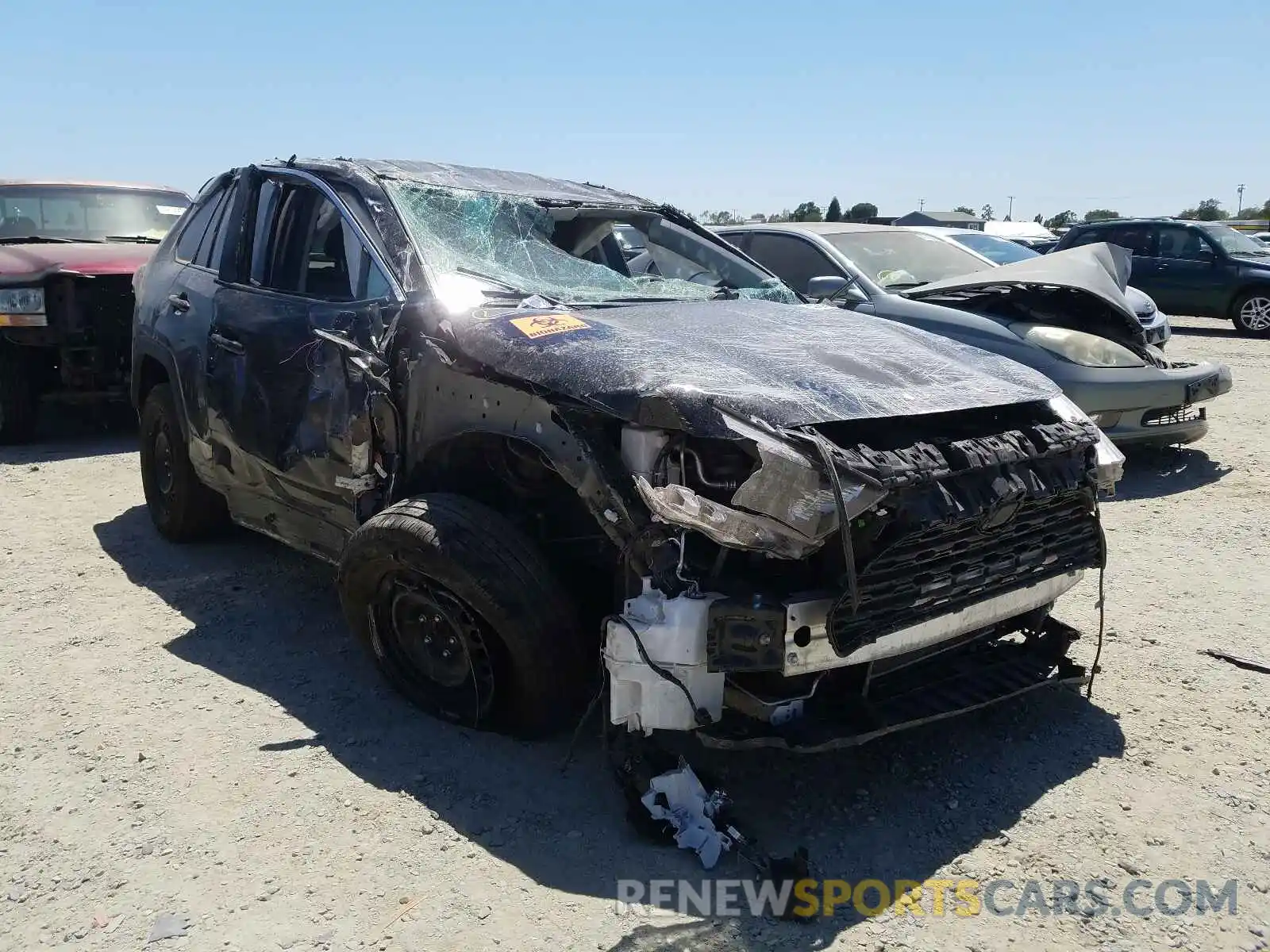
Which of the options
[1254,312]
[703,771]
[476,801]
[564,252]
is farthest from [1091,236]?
[476,801]

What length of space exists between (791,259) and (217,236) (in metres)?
4.29

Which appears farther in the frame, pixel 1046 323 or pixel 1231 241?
pixel 1231 241

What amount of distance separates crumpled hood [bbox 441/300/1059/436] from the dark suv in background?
1183 centimetres

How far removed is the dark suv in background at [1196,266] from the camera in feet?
46.1

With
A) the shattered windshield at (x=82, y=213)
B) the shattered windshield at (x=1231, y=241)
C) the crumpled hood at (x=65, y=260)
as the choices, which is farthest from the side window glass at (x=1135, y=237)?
the crumpled hood at (x=65, y=260)

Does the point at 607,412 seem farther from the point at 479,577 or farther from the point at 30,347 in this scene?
the point at 30,347

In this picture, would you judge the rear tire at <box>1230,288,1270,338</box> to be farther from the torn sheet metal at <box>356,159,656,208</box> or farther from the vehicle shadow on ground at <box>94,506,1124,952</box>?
the vehicle shadow on ground at <box>94,506,1124,952</box>

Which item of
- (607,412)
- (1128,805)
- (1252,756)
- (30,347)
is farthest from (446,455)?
(30,347)

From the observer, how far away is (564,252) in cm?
407

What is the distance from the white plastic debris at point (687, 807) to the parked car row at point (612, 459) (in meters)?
0.20

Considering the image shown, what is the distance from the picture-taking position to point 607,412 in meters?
2.78

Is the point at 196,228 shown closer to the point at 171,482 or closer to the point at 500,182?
the point at 171,482

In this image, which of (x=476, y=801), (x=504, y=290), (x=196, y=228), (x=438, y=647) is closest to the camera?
(x=476, y=801)

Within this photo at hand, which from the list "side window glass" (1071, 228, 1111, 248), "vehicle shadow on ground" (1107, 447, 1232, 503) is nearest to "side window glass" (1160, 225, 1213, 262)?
"side window glass" (1071, 228, 1111, 248)
